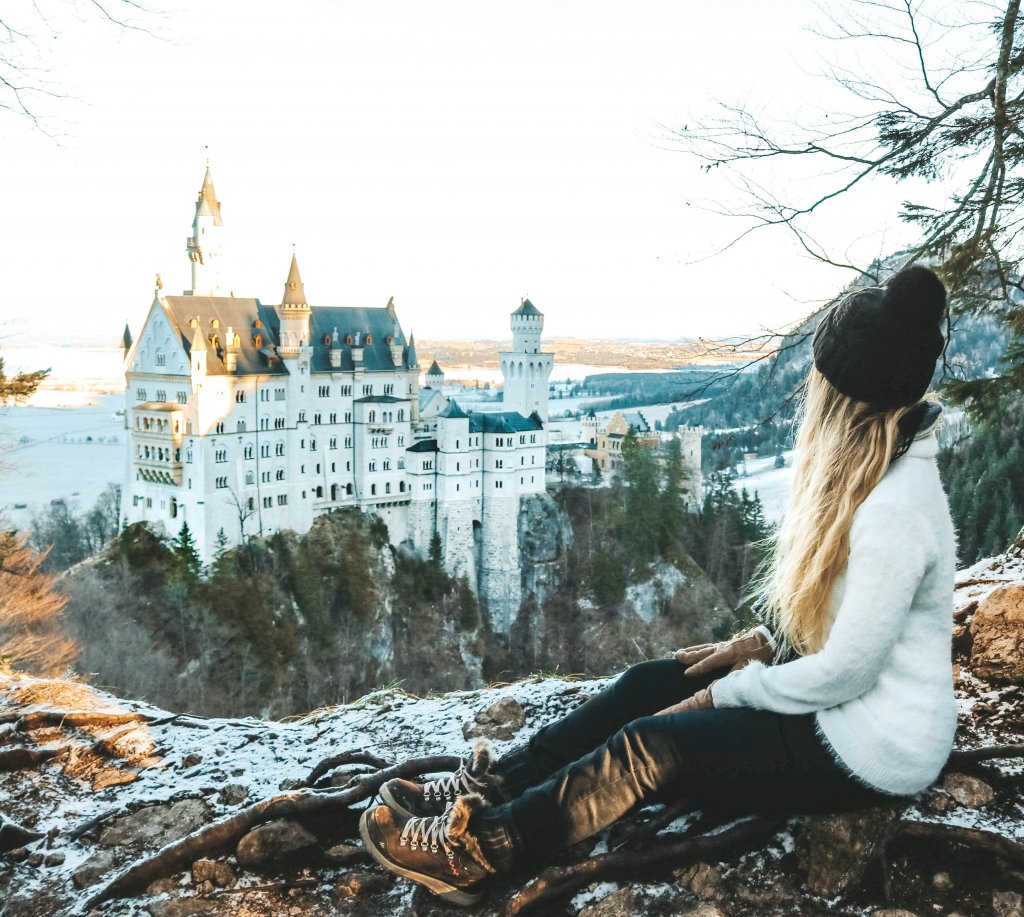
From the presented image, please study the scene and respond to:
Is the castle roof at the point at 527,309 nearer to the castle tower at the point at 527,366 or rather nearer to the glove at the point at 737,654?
the castle tower at the point at 527,366

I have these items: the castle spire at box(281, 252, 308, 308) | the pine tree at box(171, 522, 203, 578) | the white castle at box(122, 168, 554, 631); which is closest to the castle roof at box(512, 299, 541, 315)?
the white castle at box(122, 168, 554, 631)

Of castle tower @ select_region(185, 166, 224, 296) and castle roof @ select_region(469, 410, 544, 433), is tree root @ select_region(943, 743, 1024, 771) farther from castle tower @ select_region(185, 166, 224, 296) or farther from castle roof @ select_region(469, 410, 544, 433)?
castle tower @ select_region(185, 166, 224, 296)

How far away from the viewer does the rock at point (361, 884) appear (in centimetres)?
339

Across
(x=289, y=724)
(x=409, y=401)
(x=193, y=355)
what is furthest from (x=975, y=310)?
(x=409, y=401)

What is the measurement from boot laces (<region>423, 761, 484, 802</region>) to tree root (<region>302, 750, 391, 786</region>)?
0.75 meters

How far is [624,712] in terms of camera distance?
344 centimetres

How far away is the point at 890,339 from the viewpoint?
9.66 ft

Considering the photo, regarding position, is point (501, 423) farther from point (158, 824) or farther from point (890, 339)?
point (890, 339)

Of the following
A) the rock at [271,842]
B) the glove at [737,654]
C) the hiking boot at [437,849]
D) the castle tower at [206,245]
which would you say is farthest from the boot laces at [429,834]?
the castle tower at [206,245]

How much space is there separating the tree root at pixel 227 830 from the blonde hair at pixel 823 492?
5.57ft

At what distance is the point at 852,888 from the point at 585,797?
2.74ft

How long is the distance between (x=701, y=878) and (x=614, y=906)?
0.29 metres

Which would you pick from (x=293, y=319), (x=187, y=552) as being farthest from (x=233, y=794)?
(x=293, y=319)

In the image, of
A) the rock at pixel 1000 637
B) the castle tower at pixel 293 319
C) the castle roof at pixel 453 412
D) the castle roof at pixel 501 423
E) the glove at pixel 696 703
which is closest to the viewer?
the glove at pixel 696 703
